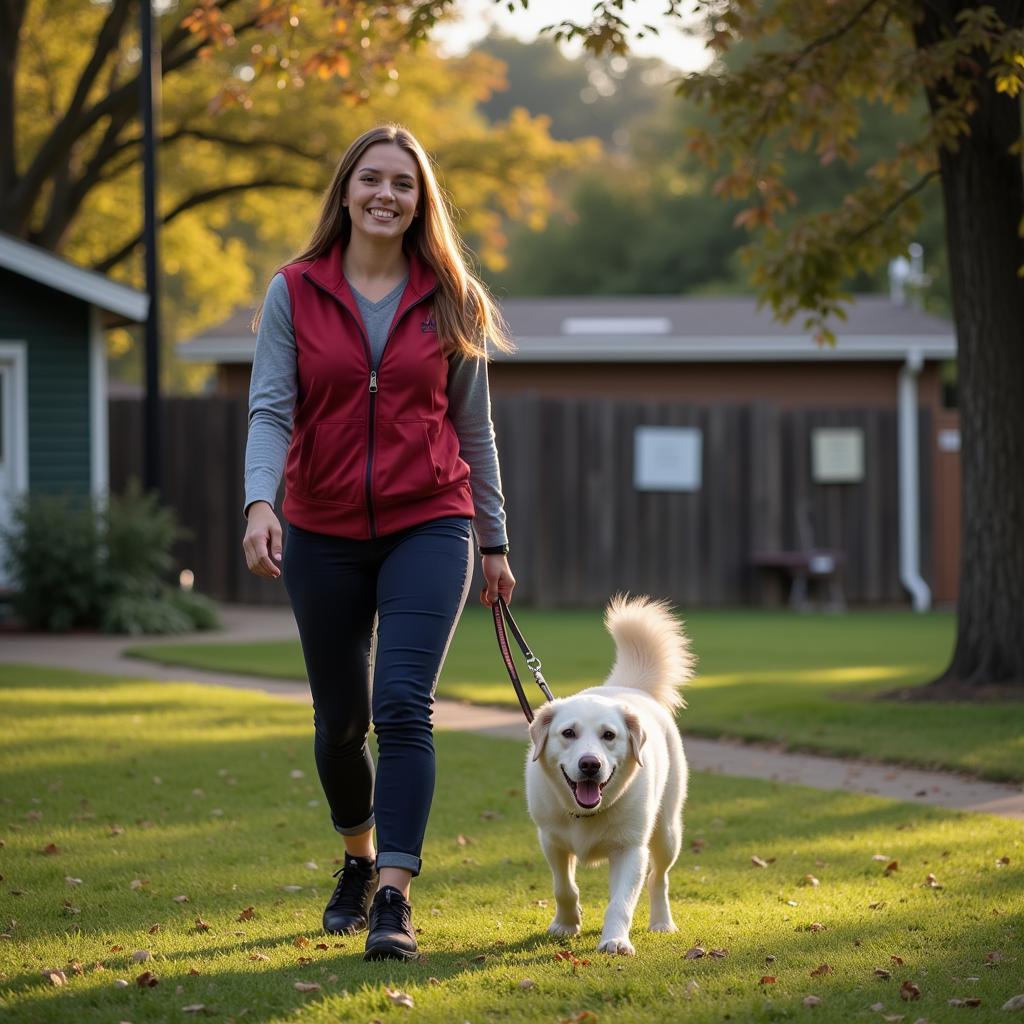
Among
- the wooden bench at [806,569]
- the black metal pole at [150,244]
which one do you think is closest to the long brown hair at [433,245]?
the black metal pole at [150,244]

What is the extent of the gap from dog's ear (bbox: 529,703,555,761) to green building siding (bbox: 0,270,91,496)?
12.4 m

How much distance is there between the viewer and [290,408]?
4.58 meters

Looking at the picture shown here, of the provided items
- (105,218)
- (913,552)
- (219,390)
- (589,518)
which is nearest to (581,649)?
(589,518)

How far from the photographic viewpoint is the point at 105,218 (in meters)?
27.6

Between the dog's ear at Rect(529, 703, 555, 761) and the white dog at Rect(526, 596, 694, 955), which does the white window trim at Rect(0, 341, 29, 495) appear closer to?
the white dog at Rect(526, 596, 694, 955)

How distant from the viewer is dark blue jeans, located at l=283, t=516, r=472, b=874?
14.5 feet

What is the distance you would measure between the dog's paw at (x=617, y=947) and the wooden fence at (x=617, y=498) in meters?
14.0

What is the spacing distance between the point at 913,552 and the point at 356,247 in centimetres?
1662

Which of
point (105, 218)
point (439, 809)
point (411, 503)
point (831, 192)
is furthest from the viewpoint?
point (831, 192)

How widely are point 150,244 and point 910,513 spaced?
33.5ft

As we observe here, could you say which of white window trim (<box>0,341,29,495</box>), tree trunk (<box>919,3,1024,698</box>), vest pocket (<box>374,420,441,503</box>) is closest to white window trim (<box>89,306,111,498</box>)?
white window trim (<box>0,341,29,495</box>)

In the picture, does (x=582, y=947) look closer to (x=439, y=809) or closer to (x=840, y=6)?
(x=439, y=809)

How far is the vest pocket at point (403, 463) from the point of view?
14.7ft

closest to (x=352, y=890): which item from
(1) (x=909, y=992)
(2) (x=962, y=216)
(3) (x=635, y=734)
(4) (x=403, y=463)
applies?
(3) (x=635, y=734)
